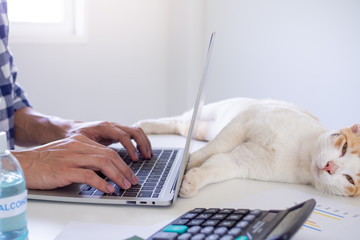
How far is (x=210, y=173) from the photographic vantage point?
0.90 metres

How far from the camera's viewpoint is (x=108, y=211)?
0.71 meters

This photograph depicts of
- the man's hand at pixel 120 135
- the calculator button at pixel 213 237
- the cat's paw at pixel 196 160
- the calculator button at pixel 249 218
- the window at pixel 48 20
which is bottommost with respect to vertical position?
the cat's paw at pixel 196 160

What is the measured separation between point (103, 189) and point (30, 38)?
181cm

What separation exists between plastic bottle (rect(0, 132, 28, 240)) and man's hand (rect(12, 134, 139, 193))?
14 centimetres

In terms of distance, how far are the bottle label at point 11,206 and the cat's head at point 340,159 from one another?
0.65 meters

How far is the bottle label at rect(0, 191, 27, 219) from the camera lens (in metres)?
0.55

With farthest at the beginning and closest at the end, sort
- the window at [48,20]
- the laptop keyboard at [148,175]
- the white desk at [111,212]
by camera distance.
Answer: the window at [48,20] → the laptop keyboard at [148,175] → the white desk at [111,212]

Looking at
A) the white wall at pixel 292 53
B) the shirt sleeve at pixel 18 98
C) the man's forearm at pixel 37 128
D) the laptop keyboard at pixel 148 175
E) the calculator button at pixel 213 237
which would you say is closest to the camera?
the calculator button at pixel 213 237

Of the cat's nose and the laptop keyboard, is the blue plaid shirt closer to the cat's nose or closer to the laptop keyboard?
the laptop keyboard

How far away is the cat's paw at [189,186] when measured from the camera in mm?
793

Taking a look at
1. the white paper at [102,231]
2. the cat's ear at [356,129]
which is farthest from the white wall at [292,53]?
the white paper at [102,231]

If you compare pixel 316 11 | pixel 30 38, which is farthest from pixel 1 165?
pixel 30 38

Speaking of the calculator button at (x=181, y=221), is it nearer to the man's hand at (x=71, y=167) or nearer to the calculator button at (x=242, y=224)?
the calculator button at (x=242, y=224)

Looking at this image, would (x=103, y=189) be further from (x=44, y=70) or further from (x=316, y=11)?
(x=44, y=70)
